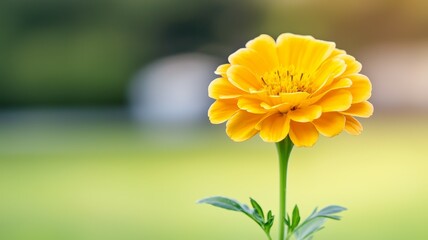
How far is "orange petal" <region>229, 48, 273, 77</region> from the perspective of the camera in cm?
54

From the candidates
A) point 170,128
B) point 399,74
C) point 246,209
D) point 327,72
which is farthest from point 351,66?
point 399,74

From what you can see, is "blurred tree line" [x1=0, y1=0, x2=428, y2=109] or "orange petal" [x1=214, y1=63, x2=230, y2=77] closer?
"orange petal" [x1=214, y1=63, x2=230, y2=77]

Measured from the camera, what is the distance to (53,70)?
7574mm

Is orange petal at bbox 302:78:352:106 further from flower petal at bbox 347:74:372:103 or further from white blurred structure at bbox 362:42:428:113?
white blurred structure at bbox 362:42:428:113

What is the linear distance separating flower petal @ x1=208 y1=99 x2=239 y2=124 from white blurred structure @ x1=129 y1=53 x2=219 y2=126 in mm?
6054

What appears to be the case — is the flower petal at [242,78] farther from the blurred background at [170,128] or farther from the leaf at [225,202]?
the blurred background at [170,128]

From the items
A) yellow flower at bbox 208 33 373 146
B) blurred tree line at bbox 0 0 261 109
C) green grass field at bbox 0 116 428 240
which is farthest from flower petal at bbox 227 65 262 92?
blurred tree line at bbox 0 0 261 109

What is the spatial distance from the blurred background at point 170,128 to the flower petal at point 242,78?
5.73ft

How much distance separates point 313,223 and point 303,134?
0.08 m

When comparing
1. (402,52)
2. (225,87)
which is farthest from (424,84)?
(225,87)

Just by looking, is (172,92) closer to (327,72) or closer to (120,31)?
(120,31)

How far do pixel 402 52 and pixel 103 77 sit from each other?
3.41 metres

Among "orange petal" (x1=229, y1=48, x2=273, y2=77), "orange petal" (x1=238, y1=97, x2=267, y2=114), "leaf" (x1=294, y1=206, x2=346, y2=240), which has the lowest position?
"leaf" (x1=294, y1=206, x2=346, y2=240)

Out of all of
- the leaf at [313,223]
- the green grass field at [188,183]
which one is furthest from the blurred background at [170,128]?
the leaf at [313,223]
